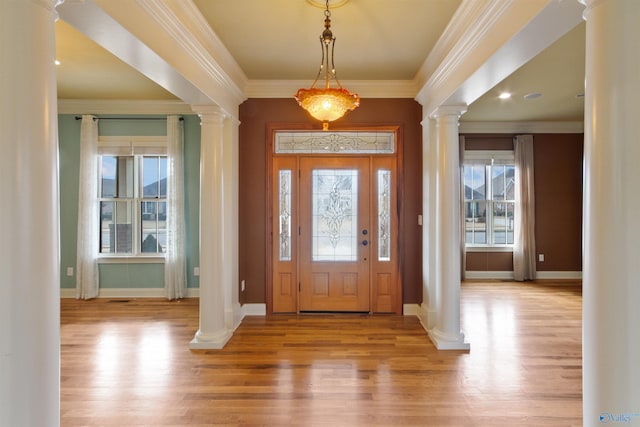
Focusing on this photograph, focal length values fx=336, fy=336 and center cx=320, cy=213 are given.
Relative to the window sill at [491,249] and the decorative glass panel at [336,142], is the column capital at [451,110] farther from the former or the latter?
the window sill at [491,249]

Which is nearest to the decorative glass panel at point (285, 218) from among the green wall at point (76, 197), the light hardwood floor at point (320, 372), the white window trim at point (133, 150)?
the light hardwood floor at point (320, 372)

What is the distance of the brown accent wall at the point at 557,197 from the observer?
665 centimetres

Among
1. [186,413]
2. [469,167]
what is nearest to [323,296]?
[186,413]

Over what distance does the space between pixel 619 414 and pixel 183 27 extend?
11.0ft

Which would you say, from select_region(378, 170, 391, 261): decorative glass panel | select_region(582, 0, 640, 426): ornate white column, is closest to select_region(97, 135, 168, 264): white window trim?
select_region(378, 170, 391, 261): decorative glass panel

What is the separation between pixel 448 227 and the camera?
3.62 meters

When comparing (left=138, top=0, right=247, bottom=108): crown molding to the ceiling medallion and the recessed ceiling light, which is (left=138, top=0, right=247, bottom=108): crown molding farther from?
the recessed ceiling light

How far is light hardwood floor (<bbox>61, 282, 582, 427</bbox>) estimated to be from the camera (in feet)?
8.07

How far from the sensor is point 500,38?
7.29 ft

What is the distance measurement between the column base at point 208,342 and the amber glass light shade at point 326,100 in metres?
2.54

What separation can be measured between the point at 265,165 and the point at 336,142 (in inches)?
39.9

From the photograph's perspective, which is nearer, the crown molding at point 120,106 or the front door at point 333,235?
the front door at point 333,235

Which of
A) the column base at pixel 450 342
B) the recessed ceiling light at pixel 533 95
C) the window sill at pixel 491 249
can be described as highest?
the recessed ceiling light at pixel 533 95

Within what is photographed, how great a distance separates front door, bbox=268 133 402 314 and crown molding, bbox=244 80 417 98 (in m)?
0.82
